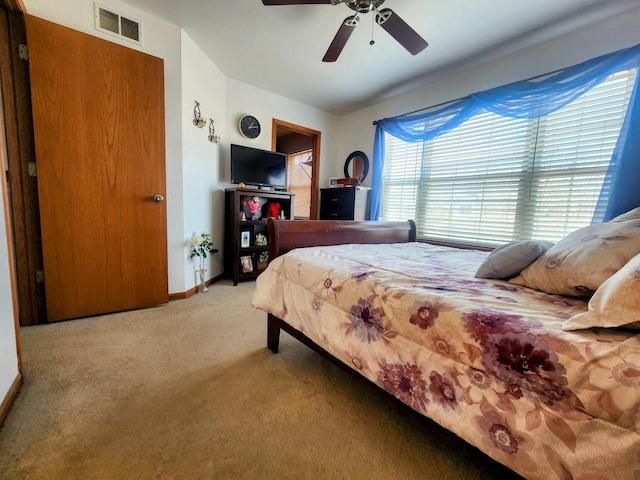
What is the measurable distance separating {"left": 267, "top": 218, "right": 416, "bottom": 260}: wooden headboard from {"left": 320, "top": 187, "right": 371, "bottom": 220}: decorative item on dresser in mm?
1217

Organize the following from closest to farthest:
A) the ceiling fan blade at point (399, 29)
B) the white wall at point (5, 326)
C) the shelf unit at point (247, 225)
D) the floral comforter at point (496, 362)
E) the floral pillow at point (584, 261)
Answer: the floral comforter at point (496, 362) → the floral pillow at point (584, 261) → the white wall at point (5, 326) → the ceiling fan blade at point (399, 29) → the shelf unit at point (247, 225)

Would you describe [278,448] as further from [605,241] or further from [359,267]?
[605,241]

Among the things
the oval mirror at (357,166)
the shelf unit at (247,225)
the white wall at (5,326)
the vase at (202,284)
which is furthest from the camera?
the oval mirror at (357,166)

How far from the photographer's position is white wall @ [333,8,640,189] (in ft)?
6.57

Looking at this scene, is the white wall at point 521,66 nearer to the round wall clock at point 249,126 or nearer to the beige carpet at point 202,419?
the round wall clock at point 249,126

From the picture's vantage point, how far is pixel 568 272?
0.93m

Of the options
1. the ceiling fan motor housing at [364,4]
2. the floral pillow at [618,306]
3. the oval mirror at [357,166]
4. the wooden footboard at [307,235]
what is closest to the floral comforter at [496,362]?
the floral pillow at [618,306]

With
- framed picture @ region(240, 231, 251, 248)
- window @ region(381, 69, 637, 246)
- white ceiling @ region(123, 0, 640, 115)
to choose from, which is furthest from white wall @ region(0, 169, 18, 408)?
window @ region(381, 69, 637, 246)

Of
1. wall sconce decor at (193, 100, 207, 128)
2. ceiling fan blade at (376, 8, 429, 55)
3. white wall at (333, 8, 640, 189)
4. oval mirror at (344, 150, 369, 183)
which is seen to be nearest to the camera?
ceiling fan blade at (376, 8, 429, 55)

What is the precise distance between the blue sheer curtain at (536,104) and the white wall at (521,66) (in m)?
0.11

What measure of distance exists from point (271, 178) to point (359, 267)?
261 cm

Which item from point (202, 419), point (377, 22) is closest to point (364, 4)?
point (377, 22)

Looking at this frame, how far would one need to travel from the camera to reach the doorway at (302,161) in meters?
4.18

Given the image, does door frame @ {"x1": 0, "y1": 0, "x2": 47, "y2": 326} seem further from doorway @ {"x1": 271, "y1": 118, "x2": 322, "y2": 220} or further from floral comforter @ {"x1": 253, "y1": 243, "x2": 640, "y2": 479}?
doorway @ {"x1": 271, "y1": 118, "x2": 322, "y2": 220}
